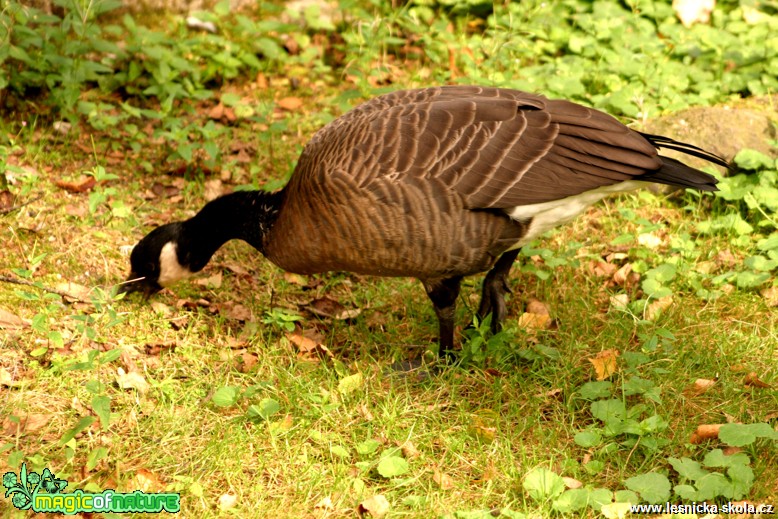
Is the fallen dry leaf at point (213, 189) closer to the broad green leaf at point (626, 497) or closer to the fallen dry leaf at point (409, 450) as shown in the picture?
the fallen dry leaf at point (409, 450)

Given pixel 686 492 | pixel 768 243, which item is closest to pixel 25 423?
pixel 686 492

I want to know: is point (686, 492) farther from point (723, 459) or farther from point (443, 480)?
point (443, 480)

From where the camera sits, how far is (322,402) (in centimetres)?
447

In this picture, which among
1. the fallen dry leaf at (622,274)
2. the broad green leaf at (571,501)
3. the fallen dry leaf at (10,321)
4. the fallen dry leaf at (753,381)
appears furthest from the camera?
the fallen dry leaf at (622,274)

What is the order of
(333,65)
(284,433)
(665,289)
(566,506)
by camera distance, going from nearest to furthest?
(566,506)
(284,433)
(665,289)
(333,65)

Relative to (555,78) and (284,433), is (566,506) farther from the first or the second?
(555,78)

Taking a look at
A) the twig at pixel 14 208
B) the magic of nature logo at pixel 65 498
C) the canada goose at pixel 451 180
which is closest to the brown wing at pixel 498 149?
the canada goose at pixel 451 180

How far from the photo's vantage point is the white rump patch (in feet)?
14.8

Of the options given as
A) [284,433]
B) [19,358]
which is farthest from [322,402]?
[19,358]

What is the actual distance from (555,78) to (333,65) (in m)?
2.09

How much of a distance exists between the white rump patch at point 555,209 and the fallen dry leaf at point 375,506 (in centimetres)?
160

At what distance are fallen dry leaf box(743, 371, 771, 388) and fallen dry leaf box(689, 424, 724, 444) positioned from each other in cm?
57

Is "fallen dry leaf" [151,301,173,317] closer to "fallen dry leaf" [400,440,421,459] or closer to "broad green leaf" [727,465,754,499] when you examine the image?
"fallen dry leaf" [400,440,421,459]

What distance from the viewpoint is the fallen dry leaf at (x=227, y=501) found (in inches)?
153
